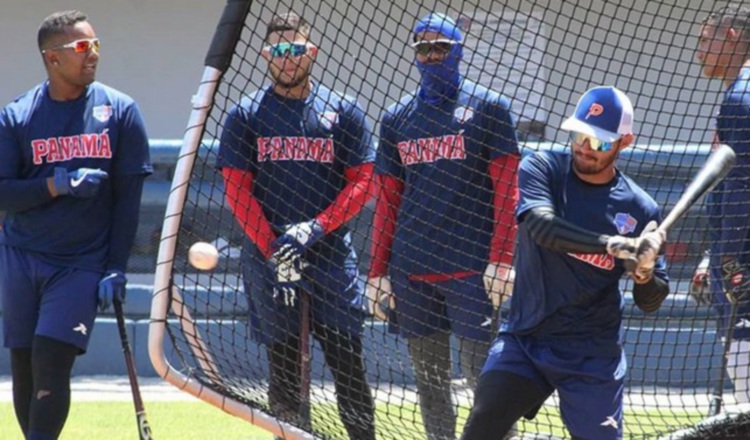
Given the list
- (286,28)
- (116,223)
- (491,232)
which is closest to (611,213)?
(491,232)

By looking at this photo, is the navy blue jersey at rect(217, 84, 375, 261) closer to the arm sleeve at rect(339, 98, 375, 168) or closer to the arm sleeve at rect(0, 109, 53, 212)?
the arm sleeve at rect(339, 98, 375, 168)

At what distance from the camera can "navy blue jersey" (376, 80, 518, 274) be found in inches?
240

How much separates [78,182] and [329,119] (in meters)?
1.05

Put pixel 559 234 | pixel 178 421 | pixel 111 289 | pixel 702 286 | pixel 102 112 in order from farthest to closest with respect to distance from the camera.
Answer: pixel 178 421 < pixel 702 286 < pixel 102 112 < pixel 111 289 < pixel 559 234

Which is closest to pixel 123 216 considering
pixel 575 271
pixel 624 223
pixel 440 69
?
pixel 440 69

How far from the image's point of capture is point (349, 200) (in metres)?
6.11

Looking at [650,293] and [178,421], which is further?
[178,421]

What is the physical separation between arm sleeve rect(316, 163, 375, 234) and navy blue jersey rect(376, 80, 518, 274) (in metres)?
0.17

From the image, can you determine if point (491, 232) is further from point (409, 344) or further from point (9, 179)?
point (9, 179)

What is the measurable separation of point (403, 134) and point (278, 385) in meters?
1.16

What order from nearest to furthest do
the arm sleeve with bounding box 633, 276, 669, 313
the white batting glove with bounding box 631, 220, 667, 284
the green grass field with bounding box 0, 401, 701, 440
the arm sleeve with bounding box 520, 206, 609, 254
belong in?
the white batting glove with bounding box 631, 220, 667, 284
the arm sleeve with bounding box 520, 206, 609, 254
the arm sleeve with bounding box 633, 276, 669, 313
the green grass field with bounding box 0, 401, 701, 440

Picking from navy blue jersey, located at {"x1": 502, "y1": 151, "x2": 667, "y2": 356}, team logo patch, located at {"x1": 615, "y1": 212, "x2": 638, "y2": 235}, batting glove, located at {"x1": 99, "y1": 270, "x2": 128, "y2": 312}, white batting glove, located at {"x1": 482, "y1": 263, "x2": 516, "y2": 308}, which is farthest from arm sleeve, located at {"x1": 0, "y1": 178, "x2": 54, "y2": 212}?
team logo patch, located at {"x1": 615, "y1": 212, "x2": 638, "y2": 235}

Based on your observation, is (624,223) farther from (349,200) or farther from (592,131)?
(349,200)

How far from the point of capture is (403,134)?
20.4ft
